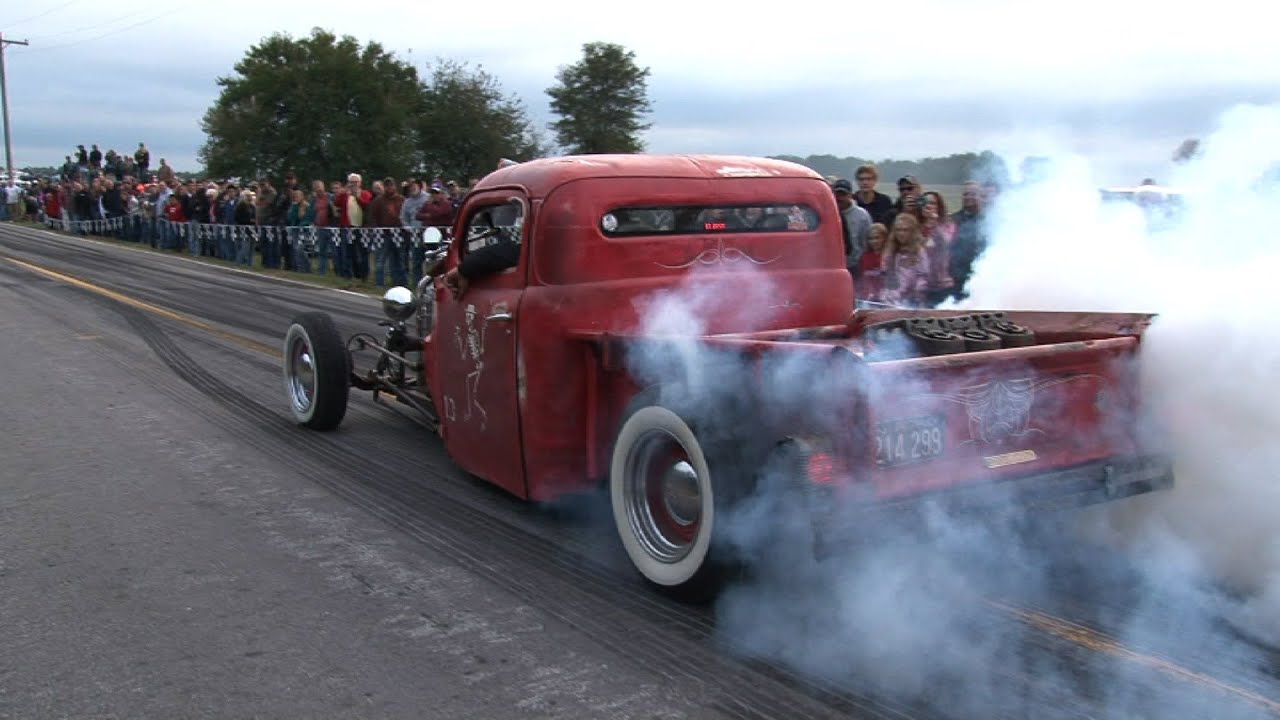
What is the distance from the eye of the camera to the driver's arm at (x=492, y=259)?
486cm

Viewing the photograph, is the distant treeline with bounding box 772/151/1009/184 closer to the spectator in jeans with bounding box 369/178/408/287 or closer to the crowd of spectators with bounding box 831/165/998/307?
the crowd of spectators with bounding box 831/165/998/307

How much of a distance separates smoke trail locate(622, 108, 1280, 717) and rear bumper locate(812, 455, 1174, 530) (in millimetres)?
41

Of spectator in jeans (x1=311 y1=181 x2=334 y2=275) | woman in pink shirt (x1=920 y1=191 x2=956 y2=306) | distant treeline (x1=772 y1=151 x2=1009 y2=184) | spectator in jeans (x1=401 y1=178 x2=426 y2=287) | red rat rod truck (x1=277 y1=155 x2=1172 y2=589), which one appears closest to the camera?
red rat rod truck (x1=277 y1=155 x2=1172 y2=589)

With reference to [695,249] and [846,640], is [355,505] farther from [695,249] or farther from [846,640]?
[846,640]

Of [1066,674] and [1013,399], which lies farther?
[1013,399]

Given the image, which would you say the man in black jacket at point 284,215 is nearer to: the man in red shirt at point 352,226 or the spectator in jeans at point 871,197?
the man in red shirt at point 352,226

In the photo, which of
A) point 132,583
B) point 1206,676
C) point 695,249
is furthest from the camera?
point 695,249

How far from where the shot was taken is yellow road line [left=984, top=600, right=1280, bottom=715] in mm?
3184

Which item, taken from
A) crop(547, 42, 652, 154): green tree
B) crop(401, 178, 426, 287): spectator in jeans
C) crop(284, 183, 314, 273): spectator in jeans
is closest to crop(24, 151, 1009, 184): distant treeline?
crop(401, 178, 426, 287): spectator in jeans

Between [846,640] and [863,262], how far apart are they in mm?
5697

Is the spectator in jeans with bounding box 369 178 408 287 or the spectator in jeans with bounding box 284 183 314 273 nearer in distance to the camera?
the spectator in jeans with bounding box 369 178 408 287

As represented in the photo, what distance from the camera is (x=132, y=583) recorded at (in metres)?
4.32

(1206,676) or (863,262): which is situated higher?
(863,262)

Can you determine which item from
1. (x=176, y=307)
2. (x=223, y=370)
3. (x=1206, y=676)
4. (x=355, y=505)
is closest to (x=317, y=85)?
(x=176, y=307)
